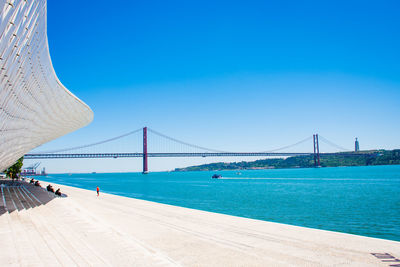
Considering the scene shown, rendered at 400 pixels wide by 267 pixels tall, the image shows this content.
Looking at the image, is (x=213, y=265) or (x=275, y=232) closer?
(x=213, y=265)

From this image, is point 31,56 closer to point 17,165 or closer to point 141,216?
point 141,216

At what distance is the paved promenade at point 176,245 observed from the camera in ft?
25.6

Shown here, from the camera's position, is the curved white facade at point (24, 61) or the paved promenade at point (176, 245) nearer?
the curved white facade at point (24, 61)

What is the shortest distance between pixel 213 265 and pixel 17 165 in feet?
159

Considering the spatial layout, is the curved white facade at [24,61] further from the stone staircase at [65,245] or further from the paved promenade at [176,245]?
the paved promenade at [176,245]

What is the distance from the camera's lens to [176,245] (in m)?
9.76

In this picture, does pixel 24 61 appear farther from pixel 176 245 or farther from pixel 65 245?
pixel 176 245

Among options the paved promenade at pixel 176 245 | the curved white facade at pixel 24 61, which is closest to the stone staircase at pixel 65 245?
the paved promenade at pixel 176 245

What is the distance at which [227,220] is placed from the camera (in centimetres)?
1524

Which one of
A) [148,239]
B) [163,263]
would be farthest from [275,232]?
[163,263]

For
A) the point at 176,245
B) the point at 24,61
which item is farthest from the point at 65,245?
the point at 24,61

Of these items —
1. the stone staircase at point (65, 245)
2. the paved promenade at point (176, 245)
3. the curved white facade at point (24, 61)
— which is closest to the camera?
the curved white facade at point (24, 61)

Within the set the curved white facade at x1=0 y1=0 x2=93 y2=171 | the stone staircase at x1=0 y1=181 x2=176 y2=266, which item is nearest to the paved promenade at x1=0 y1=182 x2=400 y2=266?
the stone staircase at x1=0 y1=181 x2=176 y2=266

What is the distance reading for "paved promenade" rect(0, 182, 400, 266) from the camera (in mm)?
7805
